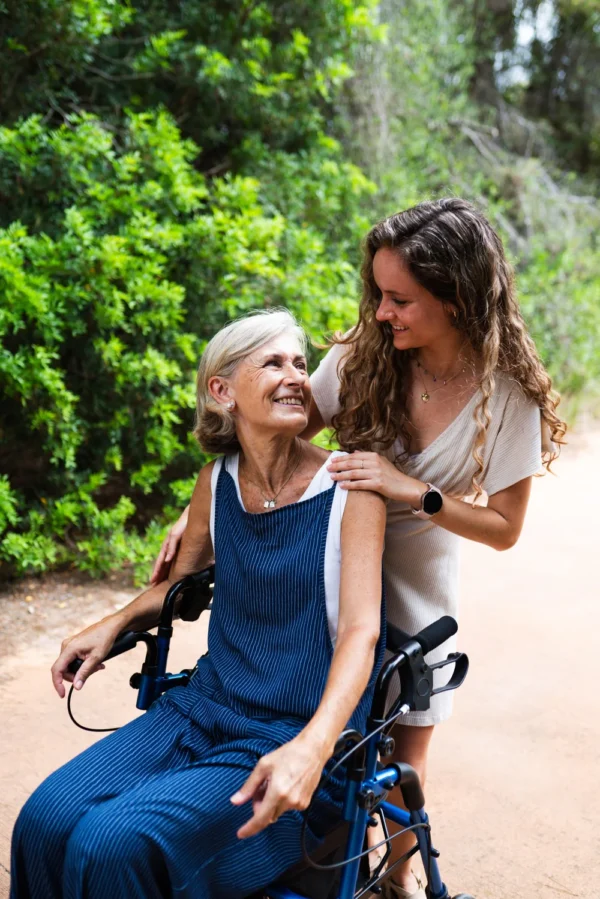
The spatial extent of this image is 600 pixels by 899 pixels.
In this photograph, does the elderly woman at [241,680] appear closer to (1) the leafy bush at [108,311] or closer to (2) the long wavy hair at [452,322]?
(2) the long wavy hair at [452,322]

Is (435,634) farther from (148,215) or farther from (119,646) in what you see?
(148,215)

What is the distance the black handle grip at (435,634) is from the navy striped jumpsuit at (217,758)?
0.12 m

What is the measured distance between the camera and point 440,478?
2.20 meters

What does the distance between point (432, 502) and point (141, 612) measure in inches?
30.9

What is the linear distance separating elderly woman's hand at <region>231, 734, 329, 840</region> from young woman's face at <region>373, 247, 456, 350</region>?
97cm

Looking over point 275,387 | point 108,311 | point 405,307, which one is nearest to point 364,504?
point 275,387

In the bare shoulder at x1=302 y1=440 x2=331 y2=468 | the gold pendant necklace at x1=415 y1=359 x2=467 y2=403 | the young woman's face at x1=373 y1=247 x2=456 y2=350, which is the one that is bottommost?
the bare shoulder at x1=302 y1=440 x2=331 y2=468

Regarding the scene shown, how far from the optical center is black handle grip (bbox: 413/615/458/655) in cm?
194

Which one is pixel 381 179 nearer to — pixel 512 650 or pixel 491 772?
pixel 512 650

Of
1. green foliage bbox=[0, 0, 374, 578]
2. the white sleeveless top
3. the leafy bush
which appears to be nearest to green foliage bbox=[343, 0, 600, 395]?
green foliage bbox=[0, 0, 374, 578]

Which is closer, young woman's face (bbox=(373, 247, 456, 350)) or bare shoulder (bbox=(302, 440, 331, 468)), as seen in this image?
young woman's face (bbox=(373, 247, 456, 350))

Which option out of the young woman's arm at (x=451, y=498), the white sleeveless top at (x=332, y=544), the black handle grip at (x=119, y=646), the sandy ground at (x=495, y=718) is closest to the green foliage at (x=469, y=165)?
the sandy ground at (x=495, y=718)

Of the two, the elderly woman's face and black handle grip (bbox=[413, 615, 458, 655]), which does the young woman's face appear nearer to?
the elderly woman's face

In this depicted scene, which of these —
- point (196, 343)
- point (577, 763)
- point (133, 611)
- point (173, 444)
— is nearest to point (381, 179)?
point (196, 343)
